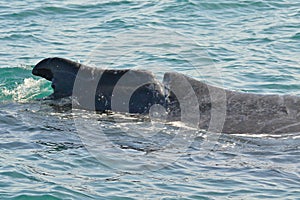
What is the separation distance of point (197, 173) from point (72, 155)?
1433mm

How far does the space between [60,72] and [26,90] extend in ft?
10.2

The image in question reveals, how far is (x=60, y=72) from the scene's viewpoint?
30.5 feet

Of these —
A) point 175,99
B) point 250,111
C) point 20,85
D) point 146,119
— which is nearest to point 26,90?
point 20,85

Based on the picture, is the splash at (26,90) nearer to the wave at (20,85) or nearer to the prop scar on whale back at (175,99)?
the wave at (20,85)

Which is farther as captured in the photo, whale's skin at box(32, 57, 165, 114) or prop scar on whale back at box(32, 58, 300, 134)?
whale's skin at box(32, 57, 165, 114)

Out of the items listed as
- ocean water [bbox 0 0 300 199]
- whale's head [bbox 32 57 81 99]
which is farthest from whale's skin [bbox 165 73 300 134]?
whale's head [bbox 32 57 81 99]

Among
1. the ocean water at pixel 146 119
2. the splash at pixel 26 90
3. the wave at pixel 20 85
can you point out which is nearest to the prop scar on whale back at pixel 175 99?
the ocean water at pixel 146 119

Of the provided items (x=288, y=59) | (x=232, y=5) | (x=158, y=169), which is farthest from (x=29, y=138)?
(x=232, y=5)

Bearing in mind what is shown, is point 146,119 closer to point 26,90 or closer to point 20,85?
point 26,90

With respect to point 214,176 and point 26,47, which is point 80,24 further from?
point 214,176

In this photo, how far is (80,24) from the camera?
1731cm

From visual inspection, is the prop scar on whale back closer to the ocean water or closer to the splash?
the ocean water

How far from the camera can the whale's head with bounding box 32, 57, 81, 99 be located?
9305mm

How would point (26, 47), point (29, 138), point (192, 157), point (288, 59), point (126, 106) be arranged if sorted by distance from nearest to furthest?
point (192, 157), point (29, 138), point (126, 106), point (288, 59), point (26, 47)
